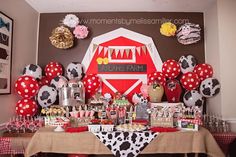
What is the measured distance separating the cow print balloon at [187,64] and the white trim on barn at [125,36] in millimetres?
405

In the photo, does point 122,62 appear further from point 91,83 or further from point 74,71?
point 74,71

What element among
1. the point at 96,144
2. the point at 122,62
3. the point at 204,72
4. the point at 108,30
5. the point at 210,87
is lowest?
the point at 96,144

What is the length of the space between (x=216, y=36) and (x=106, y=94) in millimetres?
1980

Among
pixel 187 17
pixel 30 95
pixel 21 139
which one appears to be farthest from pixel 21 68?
pixel 187 17

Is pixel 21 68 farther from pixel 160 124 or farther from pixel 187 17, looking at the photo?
pixel 187 17

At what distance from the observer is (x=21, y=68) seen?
332 centimetres

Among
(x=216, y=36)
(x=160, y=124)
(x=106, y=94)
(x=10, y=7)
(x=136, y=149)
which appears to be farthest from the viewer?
(x=106, y=94)

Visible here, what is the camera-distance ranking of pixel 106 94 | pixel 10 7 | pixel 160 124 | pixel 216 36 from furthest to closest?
1. pixel 106 94
2. pixel 216 36
3. pixel 10 7
4. pixel 160 124

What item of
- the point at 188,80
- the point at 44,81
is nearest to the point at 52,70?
Answer: the point at 44,81

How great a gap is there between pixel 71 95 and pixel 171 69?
1612mm

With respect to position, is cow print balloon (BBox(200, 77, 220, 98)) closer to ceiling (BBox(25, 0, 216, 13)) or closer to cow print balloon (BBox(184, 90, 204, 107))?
cow print balloon (BBox(184, 90, 204, 107))

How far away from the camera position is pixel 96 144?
7.31ft

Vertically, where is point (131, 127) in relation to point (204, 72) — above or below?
below

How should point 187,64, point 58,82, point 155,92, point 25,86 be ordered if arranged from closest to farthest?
1. point 25,86
2. point 155,92
3. point 58,82
4. point 187,64
